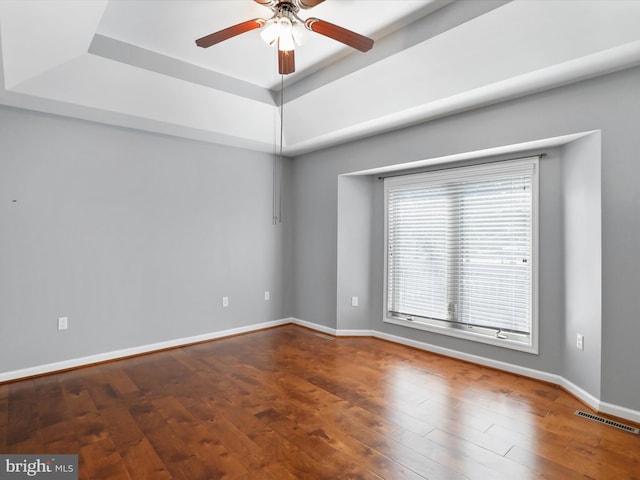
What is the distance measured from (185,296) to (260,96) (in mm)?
2516

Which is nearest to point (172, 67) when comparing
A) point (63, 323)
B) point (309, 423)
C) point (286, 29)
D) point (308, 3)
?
point (286, 29)

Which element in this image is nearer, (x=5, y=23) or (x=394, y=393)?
(x=5, y=23)

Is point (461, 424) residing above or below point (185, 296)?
below

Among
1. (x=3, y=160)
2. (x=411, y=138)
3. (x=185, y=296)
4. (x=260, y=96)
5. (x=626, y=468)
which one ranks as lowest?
(x=626, y=468)

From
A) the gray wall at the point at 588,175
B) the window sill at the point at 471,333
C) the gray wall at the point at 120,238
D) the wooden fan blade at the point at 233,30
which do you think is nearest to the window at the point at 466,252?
the window sill at the point at 471,333

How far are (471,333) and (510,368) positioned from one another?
0.46 meters

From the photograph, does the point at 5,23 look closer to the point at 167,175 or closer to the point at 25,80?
the point at 25,80

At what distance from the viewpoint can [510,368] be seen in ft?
11.0

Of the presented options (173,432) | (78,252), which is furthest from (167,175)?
(173,432)

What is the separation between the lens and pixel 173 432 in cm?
234

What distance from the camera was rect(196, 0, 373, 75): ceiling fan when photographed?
85.7 inches

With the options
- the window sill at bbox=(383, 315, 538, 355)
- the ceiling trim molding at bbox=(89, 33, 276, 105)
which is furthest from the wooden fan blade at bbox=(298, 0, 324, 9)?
the window sill at bbox=(383, 315, 538, 355)

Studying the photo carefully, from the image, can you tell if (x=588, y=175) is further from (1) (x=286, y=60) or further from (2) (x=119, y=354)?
(2) (x=119, y=354)

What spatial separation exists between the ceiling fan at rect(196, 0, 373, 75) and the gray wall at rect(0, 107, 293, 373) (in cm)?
208
